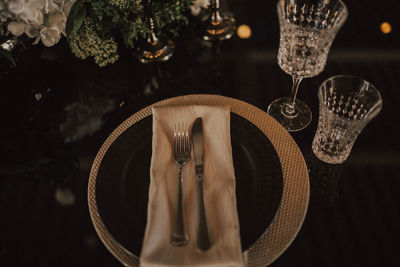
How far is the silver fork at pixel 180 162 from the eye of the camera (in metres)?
0.55

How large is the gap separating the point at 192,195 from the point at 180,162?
7cm

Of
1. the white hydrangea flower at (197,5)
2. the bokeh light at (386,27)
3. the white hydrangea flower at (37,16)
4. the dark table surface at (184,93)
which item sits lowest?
the dark table surface at (184,93)

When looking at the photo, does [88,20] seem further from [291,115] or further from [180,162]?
[291,115]

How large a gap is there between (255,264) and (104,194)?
0.30 m

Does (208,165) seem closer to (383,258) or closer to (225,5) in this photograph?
(383,258)

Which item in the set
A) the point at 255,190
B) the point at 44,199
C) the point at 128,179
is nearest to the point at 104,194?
the point at 128,179

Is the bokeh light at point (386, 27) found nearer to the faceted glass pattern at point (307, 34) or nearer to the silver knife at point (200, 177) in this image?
the faceted glass pattern at point (307, 34)

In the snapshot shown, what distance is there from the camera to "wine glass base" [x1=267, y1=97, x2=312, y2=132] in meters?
0.77

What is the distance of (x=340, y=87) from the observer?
71cm

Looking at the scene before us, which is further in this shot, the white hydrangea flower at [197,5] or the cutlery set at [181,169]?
the white hydrangea flower at [197,5]

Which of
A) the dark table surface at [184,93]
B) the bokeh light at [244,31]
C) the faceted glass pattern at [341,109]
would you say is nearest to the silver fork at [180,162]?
the dark table surface at [184,93]

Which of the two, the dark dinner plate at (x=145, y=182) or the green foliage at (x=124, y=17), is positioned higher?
the green foliage at (x=124, y=17)

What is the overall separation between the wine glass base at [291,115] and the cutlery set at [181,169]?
21cm

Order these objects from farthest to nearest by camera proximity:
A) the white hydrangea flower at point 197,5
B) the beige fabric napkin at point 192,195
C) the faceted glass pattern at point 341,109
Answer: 1. the white hydrangea flower at point 197,5
2. the faceted glass pattern at point 341,109
3. the beige fabric napkin at point 192,195
